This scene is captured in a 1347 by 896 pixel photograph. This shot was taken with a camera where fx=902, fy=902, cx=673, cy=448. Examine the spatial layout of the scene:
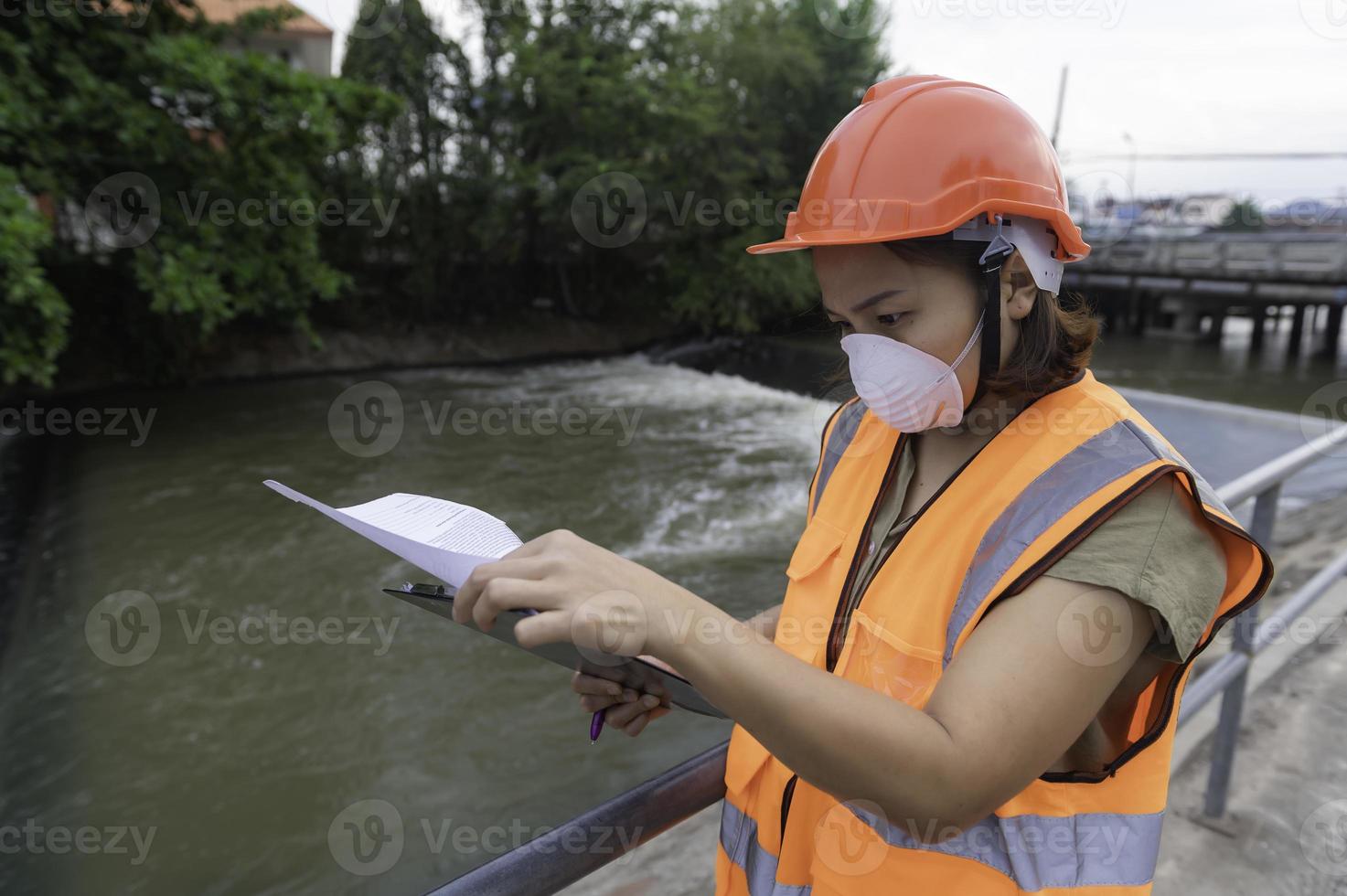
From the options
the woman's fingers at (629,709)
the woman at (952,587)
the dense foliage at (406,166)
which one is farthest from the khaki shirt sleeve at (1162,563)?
the dense foliage at (406,166)

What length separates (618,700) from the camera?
3.77ft

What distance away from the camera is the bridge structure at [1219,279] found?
824 inches

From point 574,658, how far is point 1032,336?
0.66m

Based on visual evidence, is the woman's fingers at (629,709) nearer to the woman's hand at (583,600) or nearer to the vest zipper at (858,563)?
the vest zipper at (858,563)

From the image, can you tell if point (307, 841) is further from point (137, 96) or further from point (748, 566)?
point (137, 96)

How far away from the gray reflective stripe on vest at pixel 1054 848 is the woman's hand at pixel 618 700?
302mm

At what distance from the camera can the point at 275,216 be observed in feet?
38.4

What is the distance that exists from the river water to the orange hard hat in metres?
3.52

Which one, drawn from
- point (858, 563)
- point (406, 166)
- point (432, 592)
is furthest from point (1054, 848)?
point (406, 166)

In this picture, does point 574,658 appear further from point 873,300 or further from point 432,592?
point 873,300

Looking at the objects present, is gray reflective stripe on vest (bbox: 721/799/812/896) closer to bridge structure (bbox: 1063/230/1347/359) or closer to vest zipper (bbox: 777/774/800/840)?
vest zipper (bbox: 777/774/800/840)

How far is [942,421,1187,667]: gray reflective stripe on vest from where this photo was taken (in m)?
0.91

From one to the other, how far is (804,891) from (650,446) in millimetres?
11372

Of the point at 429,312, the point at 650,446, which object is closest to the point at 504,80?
the point at 429,312
